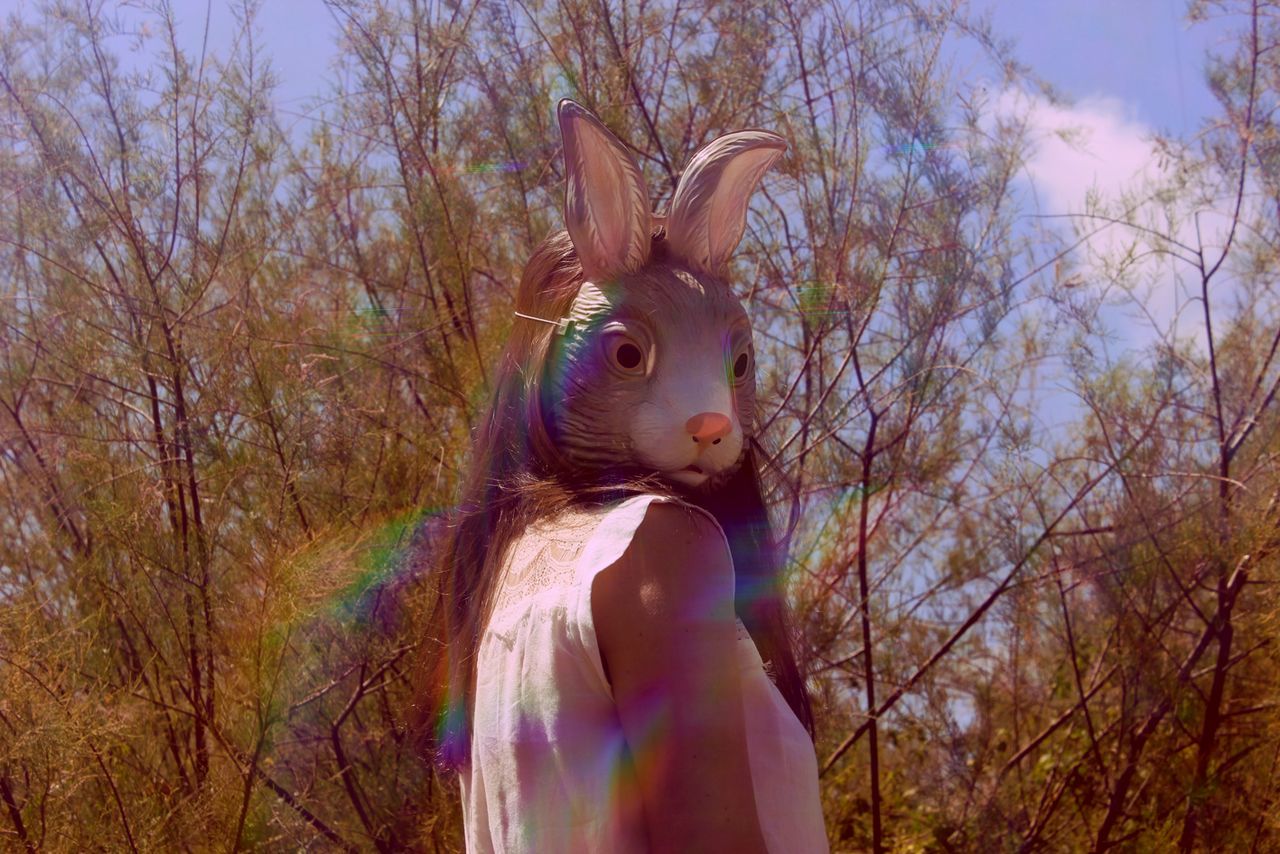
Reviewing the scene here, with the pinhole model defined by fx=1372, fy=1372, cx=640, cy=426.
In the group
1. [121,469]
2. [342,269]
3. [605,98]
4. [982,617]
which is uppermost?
[605,98]

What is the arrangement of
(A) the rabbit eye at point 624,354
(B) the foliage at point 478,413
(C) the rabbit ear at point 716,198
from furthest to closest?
(B) the foliage at point 478,413, (C) the rabbit ear at point 716,198, (A) the rabbit eye at point 624,354

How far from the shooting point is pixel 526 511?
1557mm

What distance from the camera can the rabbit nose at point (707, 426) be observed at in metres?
1.47

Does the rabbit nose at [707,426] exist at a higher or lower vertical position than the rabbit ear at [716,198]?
lower

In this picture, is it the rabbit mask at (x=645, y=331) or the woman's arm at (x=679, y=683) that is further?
the rabbit mask at (x=645, y=331)

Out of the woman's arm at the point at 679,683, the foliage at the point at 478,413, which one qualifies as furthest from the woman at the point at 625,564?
the foliage at the point at 478,413

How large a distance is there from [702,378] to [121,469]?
192 cm

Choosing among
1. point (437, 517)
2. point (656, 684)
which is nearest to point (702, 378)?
point (656, 684)

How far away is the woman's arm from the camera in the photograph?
1.27 metres

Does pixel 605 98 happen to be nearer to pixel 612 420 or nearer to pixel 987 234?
pixel 987 234

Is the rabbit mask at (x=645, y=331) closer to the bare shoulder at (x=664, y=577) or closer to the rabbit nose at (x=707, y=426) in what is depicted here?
the rabbit nose at (x=707, y=426)

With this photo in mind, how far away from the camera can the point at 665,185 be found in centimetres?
348

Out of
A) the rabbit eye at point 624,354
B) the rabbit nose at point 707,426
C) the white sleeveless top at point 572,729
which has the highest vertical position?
the rabbit eye at point 624,354

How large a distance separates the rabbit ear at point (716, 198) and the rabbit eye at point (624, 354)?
6.4 inches
